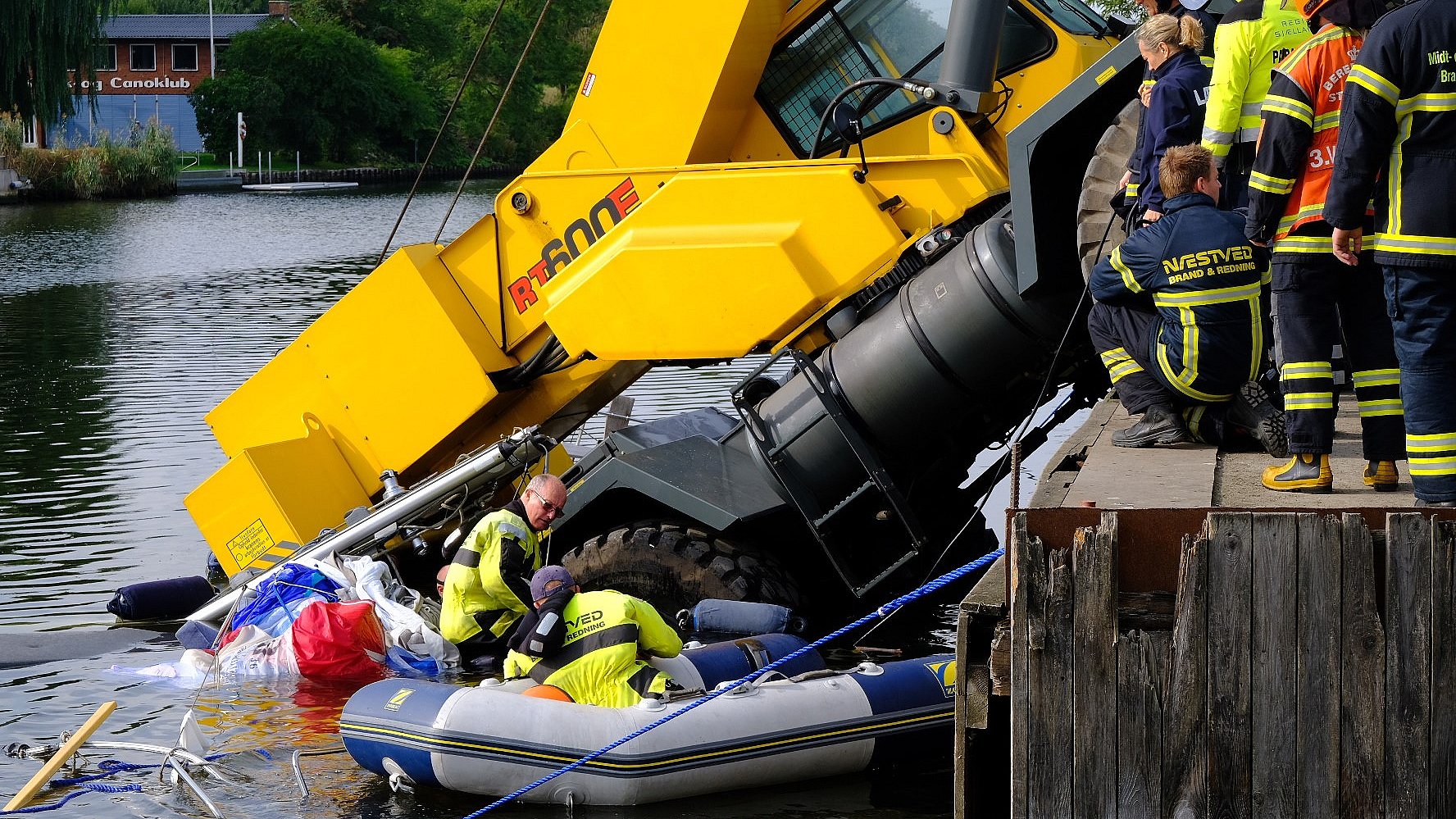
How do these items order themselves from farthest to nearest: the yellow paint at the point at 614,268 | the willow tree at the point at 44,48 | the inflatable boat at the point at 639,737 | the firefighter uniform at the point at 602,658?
the willow tree at the point at 44,48, the yellow paint at the point at 614,268, the firefighter uniform at the point at 602,658, the inflatable boat at the point at 639,737

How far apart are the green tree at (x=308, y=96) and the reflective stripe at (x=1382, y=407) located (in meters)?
72.6

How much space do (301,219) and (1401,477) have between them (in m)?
42.4

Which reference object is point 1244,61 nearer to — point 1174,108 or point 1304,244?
point 1174,108

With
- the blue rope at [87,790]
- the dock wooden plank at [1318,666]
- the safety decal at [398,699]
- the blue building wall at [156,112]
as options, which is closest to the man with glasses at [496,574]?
the safety decal at [398,699]

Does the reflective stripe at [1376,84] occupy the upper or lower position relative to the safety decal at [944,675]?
upper

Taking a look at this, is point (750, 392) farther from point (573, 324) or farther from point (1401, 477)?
point (1401, 477)

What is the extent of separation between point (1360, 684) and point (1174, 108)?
286 cm

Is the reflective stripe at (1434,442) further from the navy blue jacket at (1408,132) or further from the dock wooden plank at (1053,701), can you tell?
the dock wooden plank at (1053,701)

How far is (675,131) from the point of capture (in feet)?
28.5

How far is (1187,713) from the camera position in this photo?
444cm

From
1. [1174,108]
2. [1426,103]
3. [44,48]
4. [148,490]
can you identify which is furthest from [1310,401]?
[44,48]

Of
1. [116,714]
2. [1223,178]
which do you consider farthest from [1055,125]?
[116,714]

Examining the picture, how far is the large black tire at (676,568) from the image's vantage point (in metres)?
8.11

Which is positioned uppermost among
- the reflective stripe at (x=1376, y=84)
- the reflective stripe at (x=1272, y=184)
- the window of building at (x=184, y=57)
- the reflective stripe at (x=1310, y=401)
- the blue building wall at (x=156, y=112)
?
the reflective stripe at (x=1376, y=84)
